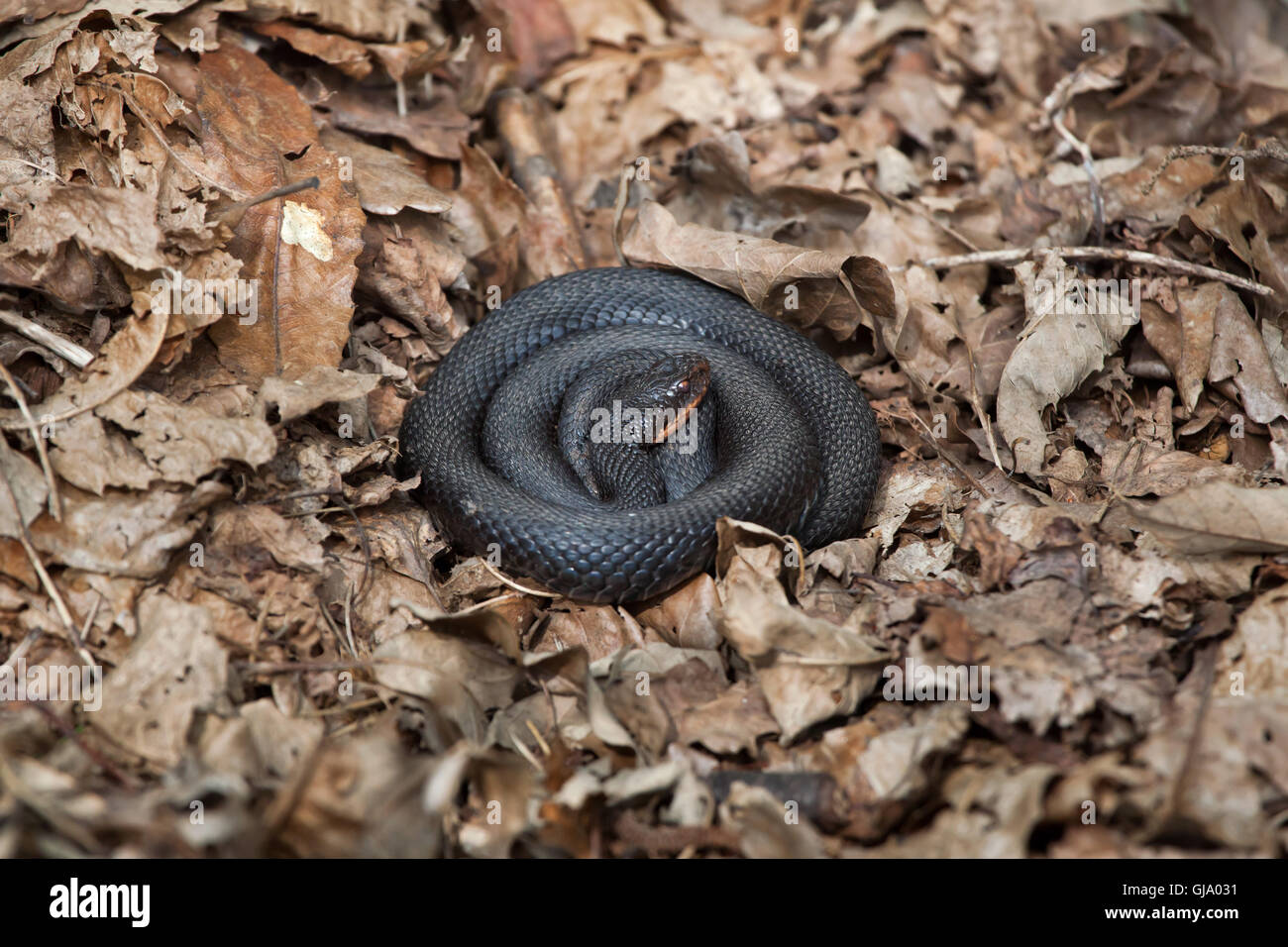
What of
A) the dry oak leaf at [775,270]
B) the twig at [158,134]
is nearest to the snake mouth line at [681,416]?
the dry oak leaf at [775,270]

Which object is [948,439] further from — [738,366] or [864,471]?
[738,366]

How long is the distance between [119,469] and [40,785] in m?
1.84

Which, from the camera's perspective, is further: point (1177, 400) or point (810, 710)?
point (1177, 400)

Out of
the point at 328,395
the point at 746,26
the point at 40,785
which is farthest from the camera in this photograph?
the point at 746,26

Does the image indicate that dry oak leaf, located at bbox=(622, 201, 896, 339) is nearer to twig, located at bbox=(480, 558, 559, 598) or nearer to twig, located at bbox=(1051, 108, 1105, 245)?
twig, located at bbox=(1051, 108, 1105, 245)

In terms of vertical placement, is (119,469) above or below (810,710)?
above

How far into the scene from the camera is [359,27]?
7.50 m

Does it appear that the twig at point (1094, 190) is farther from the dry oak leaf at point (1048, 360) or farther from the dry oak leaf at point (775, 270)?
the dry oak leaf at point (775, 270)

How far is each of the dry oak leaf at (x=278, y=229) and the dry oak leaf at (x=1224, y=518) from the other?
516cm

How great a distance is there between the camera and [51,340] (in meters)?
5.23

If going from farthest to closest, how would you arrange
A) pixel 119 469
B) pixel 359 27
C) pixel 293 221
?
1. pixel 359 27
2. pixel 293 221
3. pixel 119 469

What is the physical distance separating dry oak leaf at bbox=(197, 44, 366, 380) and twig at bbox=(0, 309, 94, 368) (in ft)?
2.49
